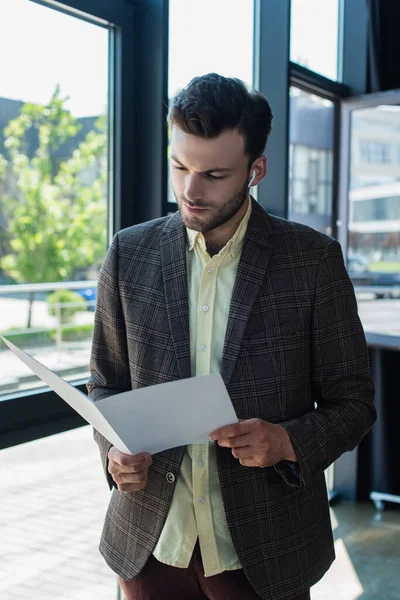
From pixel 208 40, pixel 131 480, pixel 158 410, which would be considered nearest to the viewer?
pixel 158 410

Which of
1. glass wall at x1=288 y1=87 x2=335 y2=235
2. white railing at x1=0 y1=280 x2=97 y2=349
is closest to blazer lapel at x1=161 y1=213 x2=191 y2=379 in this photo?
white railing at x1=0 y1=280 x2=97 y2=349

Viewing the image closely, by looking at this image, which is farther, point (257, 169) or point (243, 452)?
point (257, 169)

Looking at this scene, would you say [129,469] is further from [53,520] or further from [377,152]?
[377,152]

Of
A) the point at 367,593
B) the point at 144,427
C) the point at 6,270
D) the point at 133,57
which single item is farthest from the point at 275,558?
the point at 367,593

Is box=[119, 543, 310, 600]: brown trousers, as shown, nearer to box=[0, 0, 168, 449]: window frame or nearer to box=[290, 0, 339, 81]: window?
box=[0, 0, 168, 449]: window frame

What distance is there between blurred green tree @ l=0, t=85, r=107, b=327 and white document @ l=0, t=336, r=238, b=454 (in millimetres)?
797

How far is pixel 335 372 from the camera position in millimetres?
1206

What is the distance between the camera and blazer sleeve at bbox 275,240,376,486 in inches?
46.3

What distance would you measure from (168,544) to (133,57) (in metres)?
1.46

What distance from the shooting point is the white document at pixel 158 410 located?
3.18ft

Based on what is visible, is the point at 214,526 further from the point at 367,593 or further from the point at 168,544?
the point at 367,593

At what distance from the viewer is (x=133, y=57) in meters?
2.04

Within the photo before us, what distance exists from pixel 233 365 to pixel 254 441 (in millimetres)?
145

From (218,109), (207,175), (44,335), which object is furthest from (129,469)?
(44,335)
